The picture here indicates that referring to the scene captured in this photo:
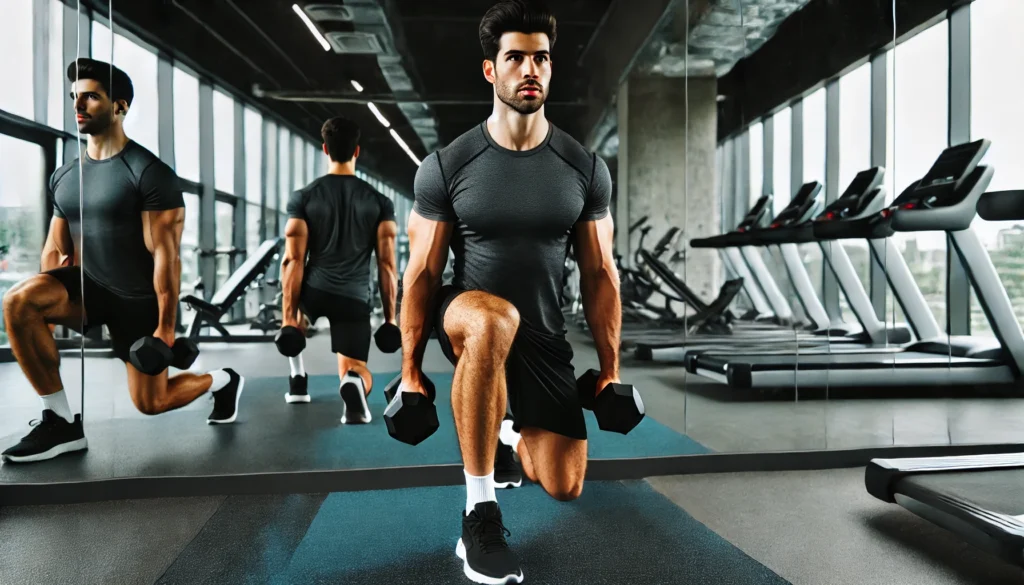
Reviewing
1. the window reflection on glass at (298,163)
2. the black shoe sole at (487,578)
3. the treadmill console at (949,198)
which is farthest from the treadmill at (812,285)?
the window reflection on glass at (298,163)

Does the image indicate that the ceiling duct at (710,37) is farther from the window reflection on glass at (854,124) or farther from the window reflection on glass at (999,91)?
the window reflection on glass at (999,91)

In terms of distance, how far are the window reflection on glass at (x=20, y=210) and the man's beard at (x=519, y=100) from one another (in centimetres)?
198

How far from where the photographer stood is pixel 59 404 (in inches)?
97.0

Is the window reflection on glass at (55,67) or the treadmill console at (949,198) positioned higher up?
the window reflection on glass at (55,67)

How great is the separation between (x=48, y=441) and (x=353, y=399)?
118 centimetres

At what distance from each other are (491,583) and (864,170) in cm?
301

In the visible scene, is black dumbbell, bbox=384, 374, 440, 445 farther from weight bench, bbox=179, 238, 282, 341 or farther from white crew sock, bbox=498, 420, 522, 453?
weight bench, bbox=179, 238, 282, 341

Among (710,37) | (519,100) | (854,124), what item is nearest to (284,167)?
(519,100)

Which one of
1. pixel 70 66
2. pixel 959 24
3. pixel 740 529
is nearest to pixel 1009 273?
pixel 959 24

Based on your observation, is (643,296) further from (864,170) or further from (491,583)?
(491,583)

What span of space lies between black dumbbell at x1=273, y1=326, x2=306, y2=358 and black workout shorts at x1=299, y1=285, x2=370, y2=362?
0.08 m

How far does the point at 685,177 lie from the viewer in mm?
3096

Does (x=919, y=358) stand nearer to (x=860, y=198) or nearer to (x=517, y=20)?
(x=860, y=198)

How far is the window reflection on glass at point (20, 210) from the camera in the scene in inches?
95.2
